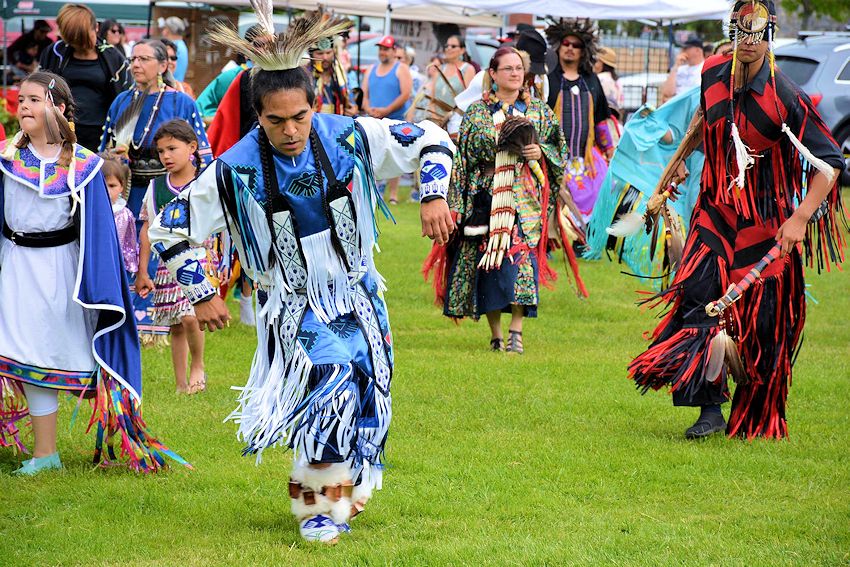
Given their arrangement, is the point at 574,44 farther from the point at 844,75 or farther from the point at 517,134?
the point at 844,75

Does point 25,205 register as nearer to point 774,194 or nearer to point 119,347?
point 119,347

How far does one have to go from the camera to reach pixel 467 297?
7.69 metres

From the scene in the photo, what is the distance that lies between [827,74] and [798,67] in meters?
0.45

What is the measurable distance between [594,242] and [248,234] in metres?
3.47

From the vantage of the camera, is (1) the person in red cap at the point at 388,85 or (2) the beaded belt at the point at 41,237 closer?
(2) the beaded belt at the point at 41,237

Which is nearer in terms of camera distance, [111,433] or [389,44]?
[111,433]

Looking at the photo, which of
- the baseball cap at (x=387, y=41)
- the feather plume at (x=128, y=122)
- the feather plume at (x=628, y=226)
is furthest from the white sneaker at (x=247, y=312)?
the baseball cap at (x=387, y=41)

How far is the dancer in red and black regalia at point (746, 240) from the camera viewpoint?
515 centimetres

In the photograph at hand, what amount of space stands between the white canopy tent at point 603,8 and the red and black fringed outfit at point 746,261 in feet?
29.3

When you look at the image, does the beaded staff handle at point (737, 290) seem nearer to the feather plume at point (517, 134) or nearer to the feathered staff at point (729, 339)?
the feathered staff at point (729, 339)

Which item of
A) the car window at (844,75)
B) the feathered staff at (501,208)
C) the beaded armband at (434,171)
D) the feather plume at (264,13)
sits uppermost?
the feather plume at (264,13)

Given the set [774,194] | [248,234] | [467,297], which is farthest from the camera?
[467,297]

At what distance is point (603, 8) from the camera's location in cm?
1421

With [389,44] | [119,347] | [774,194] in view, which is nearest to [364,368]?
[119,347]
